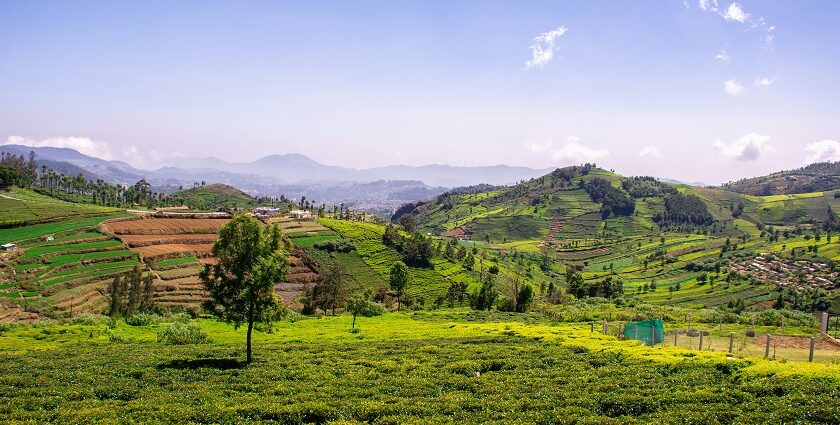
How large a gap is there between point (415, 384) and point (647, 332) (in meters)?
29.4

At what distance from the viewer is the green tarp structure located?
5206cm

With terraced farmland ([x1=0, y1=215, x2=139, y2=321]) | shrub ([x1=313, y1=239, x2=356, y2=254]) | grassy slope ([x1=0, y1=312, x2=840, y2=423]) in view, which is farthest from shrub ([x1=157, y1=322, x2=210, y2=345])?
shrub ([x1=313, y1=239, x2=356, y2=254])

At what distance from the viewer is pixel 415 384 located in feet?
112

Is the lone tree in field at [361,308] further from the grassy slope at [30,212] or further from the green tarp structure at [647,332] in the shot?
the grassy slope at [30,212]

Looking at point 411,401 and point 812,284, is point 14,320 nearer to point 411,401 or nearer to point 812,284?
point 411,401

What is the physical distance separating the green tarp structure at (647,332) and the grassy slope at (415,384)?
3819 millimetres

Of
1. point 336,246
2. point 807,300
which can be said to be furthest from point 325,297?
point 807,300

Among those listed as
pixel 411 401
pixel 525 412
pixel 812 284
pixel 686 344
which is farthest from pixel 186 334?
pixel 812 284

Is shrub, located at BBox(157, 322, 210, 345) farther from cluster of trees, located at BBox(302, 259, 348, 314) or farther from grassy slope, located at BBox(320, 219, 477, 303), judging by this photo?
grassy slope, located at BBox(320, 219, 477, 303)

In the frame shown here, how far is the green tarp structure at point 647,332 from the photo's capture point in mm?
52062

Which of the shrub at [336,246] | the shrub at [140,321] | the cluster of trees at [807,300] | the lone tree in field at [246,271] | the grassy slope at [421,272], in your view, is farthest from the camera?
the shrub at [336,246]

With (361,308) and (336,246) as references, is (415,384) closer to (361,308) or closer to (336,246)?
(361,308)

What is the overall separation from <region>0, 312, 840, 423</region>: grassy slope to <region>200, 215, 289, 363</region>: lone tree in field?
4.42 meters

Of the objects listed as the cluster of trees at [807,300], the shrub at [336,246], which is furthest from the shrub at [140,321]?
the cluster of trees at [807,300]
